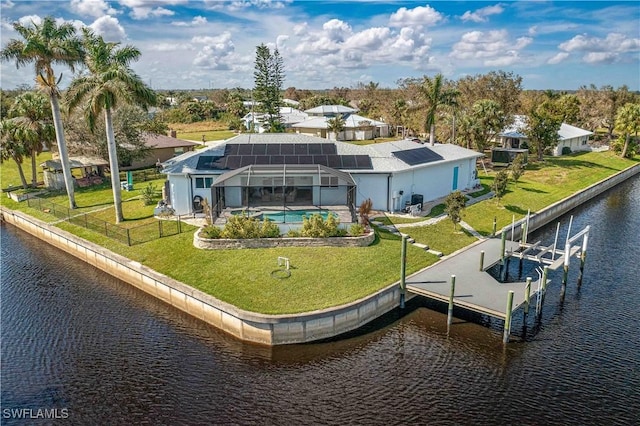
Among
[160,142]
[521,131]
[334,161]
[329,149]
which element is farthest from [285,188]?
[521,131]

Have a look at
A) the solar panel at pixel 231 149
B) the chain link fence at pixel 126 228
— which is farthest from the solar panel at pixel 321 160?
the chain link fence at pixel 126 228

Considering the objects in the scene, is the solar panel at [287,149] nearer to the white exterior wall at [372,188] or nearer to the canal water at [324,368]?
the white exterior wall at [372,188]

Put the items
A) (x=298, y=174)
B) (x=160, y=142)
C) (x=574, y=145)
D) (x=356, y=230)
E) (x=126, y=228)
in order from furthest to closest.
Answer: (x=574, y=145) → (x=160, y=142) → (x=298, y=174) → (x=126, y=228) → (x=356, y=230)

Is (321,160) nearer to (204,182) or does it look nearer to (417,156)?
(417,156)

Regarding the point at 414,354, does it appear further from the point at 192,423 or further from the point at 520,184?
the point at 520,184

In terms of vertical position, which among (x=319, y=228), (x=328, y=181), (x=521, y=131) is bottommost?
(x=319, y=228)

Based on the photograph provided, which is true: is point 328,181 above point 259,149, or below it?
below
